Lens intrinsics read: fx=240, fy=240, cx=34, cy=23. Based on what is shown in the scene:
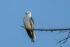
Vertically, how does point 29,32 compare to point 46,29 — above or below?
below

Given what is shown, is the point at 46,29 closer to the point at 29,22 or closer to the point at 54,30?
the point at 54,30

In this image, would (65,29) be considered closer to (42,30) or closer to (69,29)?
(69,29)

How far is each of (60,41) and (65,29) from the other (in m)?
0.24

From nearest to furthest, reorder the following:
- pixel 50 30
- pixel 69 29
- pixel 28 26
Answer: pixel 69 29 < pixel 50 30 < pixel 28 26

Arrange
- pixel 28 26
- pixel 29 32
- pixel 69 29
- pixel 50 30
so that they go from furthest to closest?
1. pixel 28 26
2. pixel 29 32
3. pixel 50 30
4. pixel 69 29

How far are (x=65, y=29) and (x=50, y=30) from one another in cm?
36

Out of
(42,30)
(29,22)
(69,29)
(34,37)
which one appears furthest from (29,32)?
(69,29)

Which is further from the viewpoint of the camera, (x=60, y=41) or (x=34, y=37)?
(x=34, y=37)

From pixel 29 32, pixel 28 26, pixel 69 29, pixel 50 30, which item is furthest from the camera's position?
pixel 28 26

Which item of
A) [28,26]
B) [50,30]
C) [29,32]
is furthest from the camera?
[28,26]

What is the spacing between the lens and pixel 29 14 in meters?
8.63

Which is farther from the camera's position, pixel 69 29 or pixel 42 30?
pixel 42 30

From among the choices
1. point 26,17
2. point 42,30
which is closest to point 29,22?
point 26,17

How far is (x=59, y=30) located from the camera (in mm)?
4301
